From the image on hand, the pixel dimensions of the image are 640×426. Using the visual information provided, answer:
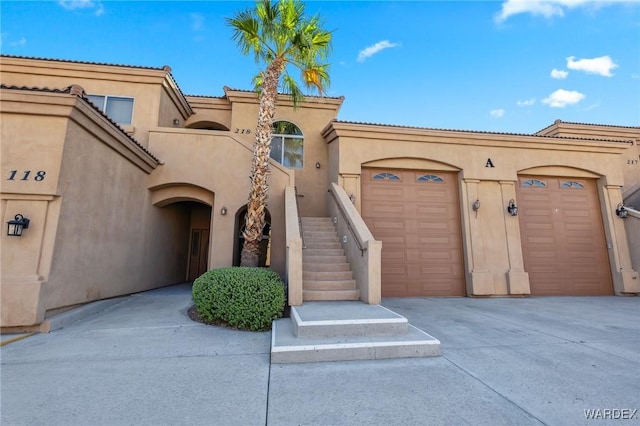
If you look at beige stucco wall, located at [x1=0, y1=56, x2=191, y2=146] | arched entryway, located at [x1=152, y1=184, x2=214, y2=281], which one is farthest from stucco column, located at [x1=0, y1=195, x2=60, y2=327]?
beige stucco wall, located at [x1=0, y1=56, x2=191, y2=146]

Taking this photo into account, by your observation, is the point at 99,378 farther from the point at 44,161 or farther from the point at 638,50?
the point at 638,50

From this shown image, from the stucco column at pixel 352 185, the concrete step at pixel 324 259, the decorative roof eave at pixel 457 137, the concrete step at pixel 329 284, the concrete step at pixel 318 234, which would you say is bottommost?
the concrete step at pixel 329 284

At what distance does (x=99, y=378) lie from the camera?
3.28 metres

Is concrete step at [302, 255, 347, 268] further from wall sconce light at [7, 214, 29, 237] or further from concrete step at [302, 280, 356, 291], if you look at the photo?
wall sconce light at [7, 214, 29, 237]

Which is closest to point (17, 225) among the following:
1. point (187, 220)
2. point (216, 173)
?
point (216, 173)

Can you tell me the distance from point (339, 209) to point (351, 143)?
2.71m

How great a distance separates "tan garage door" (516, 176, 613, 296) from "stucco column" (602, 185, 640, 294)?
7.7 inches

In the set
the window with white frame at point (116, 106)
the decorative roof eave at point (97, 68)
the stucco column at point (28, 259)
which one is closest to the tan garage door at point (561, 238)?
the stucco column at point (28, 259)

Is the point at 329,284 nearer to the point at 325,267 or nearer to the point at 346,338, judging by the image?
the point at 325,267

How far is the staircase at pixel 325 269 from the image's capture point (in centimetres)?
630

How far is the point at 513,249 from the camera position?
32.1ft

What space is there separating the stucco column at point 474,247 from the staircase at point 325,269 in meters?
4.71

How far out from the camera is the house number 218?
521cm

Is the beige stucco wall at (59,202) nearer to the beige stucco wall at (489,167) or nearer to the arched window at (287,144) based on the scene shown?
the arched window at (287,144)
